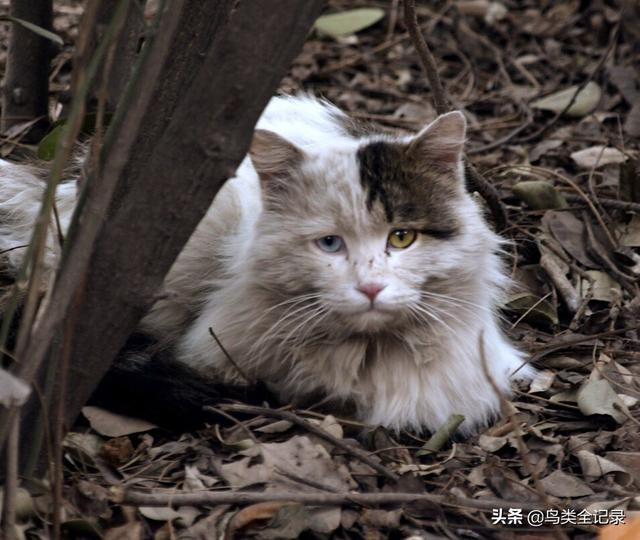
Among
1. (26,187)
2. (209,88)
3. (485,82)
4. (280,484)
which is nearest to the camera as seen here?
(209,88)

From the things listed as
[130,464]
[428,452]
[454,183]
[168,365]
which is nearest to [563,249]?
[454,183]

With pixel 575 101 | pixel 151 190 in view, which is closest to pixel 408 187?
pixel 151 190

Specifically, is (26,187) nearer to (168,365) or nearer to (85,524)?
(168,365)

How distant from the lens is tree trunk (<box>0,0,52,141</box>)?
13.5 ft

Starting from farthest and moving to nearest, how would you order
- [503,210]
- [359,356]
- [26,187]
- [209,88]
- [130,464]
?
[503,210], [26,187], [359,356], [130,464], [209,88]

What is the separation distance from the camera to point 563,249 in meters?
4.00

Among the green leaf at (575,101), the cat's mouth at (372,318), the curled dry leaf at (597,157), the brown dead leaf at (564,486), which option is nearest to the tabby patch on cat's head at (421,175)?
the cat's mouth at (372,318)

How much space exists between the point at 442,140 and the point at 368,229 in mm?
376

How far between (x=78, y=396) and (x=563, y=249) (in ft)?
7.35

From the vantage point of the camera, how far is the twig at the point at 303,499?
239 centimetres

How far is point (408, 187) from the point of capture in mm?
2994

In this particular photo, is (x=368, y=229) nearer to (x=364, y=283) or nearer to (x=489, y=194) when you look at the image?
(x=364, y=283)

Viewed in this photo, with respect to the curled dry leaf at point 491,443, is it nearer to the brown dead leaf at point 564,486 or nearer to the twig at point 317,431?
the brown dead leaf at point 564,486

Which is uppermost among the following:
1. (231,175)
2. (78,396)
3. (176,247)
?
(231,175)
